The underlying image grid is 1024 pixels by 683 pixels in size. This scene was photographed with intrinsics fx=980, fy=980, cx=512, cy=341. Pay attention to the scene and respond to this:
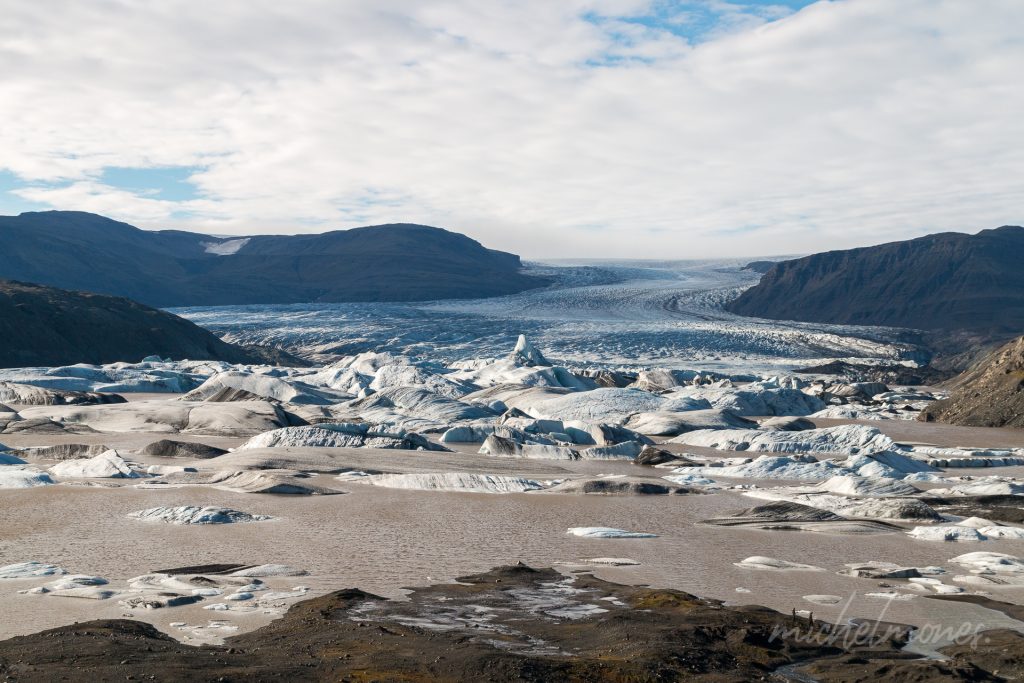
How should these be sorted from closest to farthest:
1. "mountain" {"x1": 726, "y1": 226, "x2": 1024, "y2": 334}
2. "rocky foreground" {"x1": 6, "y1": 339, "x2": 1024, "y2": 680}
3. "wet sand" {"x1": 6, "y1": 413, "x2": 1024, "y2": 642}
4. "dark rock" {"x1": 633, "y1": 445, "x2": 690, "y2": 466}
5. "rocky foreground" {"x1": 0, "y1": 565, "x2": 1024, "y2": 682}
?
"rocky foreground" {"x1": 0, "y1": 565, "x2": 1024, "y2": 682} → "rocky foreground" {"x1": 6, "y1": 339, "x2": 1024, "y2": 680} → "wet sand" {"x1": 6, "y1": 413, "x2": 1024, "y2": 642} → "dark rock" {"x1": 633, "y1": 445, "x2": 690, "y2": 466} → "mountain" {"x1": 726, "y1": 226, "x2": 1024, "y2": 334}

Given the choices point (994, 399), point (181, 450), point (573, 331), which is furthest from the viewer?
point (573, 331)

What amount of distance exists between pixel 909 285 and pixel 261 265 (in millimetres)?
62453

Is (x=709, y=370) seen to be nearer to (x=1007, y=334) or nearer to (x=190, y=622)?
(x=1007, y=334)

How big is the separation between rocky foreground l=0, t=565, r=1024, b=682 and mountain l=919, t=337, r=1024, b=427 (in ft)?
70.2

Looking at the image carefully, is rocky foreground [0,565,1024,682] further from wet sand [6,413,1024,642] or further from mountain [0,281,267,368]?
mountain [0,281,267,368]

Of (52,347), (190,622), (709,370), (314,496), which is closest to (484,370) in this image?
(709,370)

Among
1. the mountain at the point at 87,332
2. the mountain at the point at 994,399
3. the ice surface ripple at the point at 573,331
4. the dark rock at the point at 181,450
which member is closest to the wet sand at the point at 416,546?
the dark rock at the point at 181,450

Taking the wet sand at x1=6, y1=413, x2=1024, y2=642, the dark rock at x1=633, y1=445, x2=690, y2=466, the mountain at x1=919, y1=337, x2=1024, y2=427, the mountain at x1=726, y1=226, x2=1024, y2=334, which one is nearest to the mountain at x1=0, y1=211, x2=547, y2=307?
the mountain at x1=726, y1=226, x2=1024, y2=334

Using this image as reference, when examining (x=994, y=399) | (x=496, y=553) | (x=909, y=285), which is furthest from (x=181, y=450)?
(x=909, y=285)

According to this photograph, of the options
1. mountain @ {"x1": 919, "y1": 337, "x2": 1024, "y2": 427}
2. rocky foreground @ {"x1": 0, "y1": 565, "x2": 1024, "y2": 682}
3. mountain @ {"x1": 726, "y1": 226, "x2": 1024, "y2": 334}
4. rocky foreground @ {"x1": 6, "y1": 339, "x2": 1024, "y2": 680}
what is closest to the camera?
rocky foreground @ {"x1": 0, "y1": 565, "x2": 1024, "y2": 682}

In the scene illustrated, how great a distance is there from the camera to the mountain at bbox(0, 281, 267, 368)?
42500mm

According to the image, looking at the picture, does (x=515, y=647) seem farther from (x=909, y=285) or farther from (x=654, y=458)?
(x=909, y=285)

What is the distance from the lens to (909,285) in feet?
282

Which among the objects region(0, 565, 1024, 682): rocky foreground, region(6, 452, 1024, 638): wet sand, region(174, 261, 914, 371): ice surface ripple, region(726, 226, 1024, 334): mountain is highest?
region(726, 226, 1024, 334): mountain
